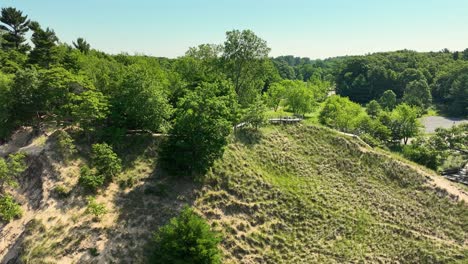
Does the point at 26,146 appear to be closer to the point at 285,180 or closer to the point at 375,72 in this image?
the point at 285,180

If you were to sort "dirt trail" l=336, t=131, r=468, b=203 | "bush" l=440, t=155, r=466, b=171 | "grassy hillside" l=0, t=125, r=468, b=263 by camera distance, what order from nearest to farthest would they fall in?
"grassy hillside" l=0, t=125, r=468, b=263 < "dirt trail" l=336, t=131, r=468, b=203 < "bush" l=440, t=155, r=466, b=171

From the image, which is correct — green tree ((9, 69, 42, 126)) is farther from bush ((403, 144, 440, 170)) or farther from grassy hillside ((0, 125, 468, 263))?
bush ((403, 144, 440, 170))

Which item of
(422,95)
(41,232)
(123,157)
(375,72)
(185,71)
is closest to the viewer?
(41,232)

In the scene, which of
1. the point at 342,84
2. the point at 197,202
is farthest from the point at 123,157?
the point at 342,84

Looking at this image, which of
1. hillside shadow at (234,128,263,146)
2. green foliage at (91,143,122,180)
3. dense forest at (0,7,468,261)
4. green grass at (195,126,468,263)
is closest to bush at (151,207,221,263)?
dense forest at (0,7,468,261)

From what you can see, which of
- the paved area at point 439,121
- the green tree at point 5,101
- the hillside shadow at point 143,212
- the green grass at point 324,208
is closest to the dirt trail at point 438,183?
the green grass at point 324,208

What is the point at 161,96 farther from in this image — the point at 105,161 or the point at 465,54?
the point at 465,54

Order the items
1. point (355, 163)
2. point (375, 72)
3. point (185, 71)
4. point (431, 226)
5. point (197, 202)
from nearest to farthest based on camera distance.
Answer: point (197, 202) → point (431, 226) → point (355, 163) → point (185, 71) → point (375, 72)
